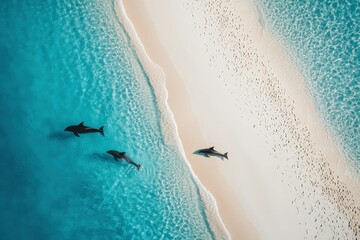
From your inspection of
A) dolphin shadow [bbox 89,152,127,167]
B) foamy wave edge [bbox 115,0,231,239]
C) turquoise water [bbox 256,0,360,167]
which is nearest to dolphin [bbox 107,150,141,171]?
dolphin shadow [bbox 89,152,127,167]

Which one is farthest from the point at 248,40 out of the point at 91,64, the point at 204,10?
the point at 91,64

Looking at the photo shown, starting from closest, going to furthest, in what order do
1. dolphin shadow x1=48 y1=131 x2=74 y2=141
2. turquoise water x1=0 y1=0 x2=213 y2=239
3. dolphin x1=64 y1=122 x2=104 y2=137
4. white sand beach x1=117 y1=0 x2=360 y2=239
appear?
turquoise water x1=0 y1=0 x2=213 y2=239, dolphin x1=64 y1=122 x2=104 y2=137, dolphin shadow x1=48 y1=131 x2=74 y2=141, white sand beach x1=117 y1=0 x2=360 y2=239

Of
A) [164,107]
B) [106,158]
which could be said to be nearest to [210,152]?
[164,107]

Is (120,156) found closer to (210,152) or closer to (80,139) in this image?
(80,139)

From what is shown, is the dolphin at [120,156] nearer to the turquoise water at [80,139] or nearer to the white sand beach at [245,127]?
the turquoise water at [80,139]

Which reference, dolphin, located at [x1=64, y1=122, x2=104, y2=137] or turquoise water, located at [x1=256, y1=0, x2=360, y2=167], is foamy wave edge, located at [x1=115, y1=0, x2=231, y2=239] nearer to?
dolphin, located at [x1=64, y1=122, x2=104, y2=137]

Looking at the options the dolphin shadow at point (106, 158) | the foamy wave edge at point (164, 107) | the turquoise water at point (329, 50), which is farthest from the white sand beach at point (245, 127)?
the dolphin shadow at point (106, 158)

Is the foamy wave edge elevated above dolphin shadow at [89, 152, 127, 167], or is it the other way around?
the foamy wave edge
